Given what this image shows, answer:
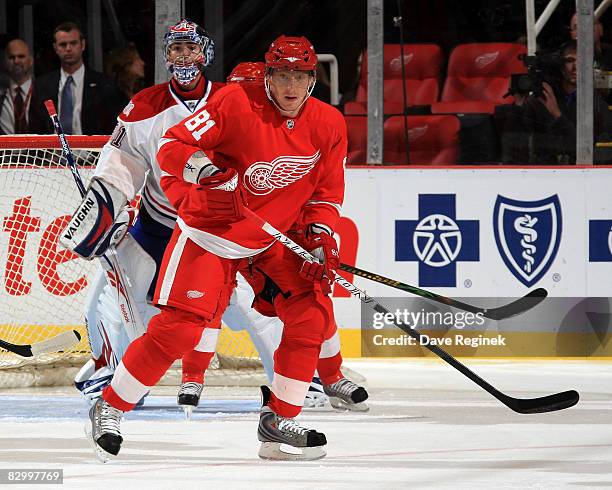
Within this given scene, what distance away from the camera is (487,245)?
6.01 meters

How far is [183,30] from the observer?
4.47 meters

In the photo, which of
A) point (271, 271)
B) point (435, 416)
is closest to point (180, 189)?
point (271, 271)

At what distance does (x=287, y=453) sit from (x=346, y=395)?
0.90 metres

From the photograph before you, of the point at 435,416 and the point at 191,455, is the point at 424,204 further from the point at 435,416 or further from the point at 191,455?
the point at 191,455

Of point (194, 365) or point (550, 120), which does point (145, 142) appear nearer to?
point (194, 365)

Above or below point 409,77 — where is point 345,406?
below

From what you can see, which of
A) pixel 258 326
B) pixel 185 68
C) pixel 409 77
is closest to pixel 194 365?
pixel 258 326

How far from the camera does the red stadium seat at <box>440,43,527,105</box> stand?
6.67 meters

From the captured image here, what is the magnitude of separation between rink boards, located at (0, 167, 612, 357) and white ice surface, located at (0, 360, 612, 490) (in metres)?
0.53

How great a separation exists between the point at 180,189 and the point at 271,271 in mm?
332

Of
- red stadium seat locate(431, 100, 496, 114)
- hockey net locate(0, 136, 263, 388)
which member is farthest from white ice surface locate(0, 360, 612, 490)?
red stadium seat locate(431, 100, 496, 114)

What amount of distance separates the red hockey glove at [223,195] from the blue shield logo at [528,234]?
268cm

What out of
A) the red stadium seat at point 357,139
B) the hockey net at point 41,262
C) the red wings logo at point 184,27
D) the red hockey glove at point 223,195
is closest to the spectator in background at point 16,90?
the hockey net at point 41,262

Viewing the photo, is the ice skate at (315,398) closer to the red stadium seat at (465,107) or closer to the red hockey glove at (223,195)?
the red hockey glove at (223,195)
